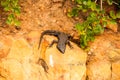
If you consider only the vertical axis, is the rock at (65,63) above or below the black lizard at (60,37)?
below

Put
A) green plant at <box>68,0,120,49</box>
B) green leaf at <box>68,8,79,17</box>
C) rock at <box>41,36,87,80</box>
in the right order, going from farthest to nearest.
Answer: green leaf at <box>68,8,79,17</box>
green plant at <box>68,0,120,49</box>
rock at <box>41,36,87,80</box>

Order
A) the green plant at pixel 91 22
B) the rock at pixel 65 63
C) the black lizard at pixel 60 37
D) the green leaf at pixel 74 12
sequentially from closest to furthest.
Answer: the rock at pixel 65 63 → the green plant at pixel 91 22 → the black lizard at pixel 60 37 → the green leaf at pixel 74 12

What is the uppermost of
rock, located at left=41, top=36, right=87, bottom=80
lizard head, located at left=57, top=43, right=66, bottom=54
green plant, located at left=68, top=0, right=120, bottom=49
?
green plant, located at left=68, top=0, right=120, bottom=49

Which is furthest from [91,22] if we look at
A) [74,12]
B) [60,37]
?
[60,37]

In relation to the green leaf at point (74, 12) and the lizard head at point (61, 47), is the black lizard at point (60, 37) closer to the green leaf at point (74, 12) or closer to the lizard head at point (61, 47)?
the lizard head at point (61, 47)

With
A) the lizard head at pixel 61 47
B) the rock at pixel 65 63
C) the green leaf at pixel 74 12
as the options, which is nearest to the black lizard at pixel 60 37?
the lizard head at pixel 61 47

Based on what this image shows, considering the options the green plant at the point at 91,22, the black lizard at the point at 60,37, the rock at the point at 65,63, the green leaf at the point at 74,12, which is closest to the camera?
the rock at the point at 65,63

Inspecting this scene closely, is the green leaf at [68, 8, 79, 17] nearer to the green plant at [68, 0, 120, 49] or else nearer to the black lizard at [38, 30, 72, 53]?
the green plant at [68, 0, 120, 49]

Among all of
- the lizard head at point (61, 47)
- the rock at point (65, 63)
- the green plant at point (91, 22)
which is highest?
the green plant at point (91, 22)

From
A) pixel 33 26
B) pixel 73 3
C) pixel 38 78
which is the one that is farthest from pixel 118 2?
pixel 38 78

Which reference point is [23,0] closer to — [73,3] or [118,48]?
[73,3]

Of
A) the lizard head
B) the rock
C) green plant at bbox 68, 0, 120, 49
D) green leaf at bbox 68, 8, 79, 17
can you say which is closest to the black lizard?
the lizard head

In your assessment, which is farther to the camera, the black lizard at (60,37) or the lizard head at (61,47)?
the black lizard at (60,37)

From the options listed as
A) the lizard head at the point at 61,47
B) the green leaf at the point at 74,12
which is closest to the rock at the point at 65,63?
the lizard head at the point at 61,47
